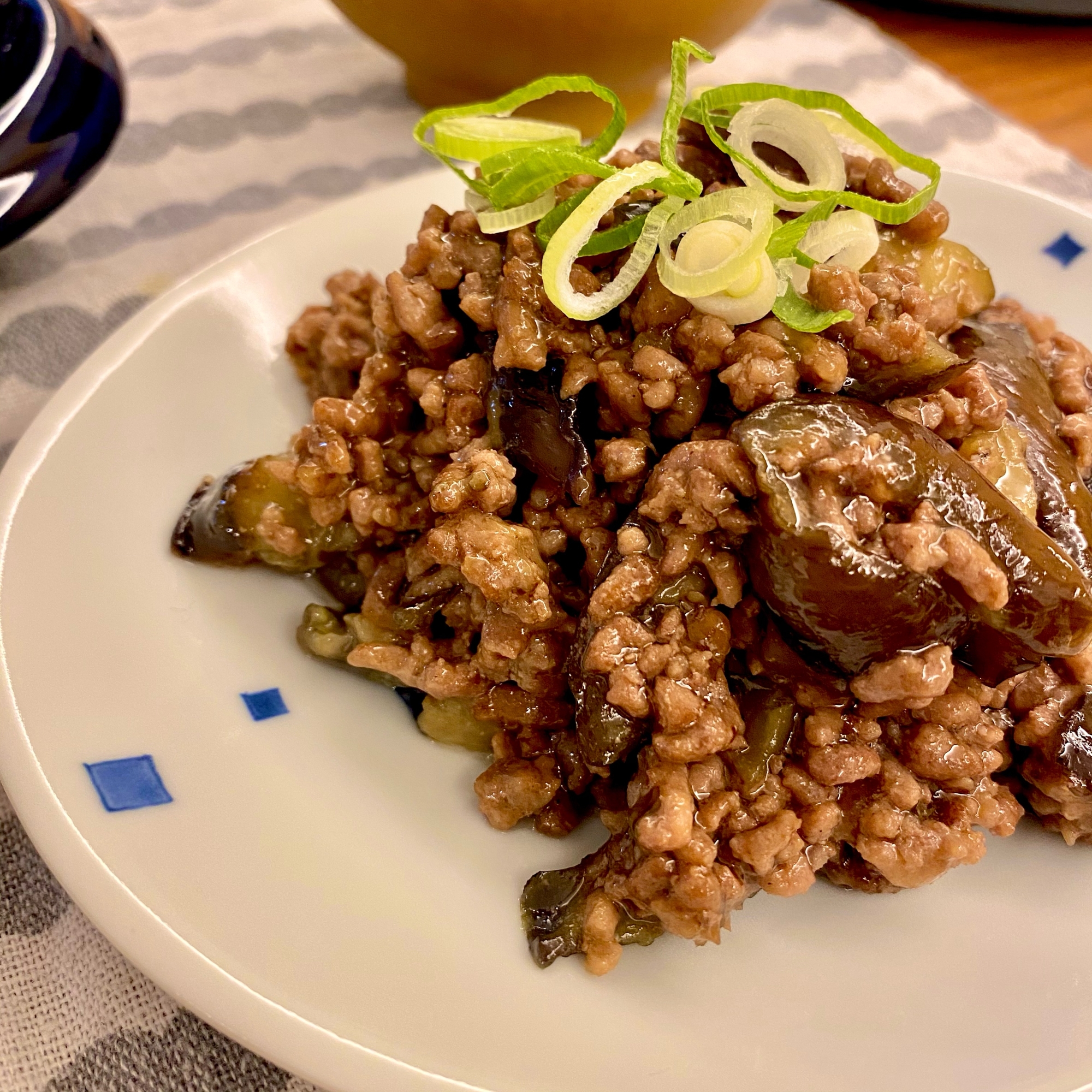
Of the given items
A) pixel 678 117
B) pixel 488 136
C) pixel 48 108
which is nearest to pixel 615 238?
pixel 678 117

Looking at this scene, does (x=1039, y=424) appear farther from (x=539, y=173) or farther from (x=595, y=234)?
(x=539, y=173)

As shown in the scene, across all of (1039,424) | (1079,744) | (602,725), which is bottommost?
(602,725)

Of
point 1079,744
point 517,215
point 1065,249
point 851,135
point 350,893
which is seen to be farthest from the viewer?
point 1065,249

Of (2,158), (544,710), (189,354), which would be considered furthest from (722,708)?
(2,158)

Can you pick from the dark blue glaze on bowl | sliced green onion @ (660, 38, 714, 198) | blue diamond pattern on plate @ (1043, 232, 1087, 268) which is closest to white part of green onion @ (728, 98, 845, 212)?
sliced green onion @ (660, 38, 714, 198)

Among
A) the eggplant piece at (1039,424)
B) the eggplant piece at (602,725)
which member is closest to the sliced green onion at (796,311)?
the eggplant piece at (1039,424)

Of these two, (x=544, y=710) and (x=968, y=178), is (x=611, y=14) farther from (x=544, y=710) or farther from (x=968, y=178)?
(x=544, y=710)
